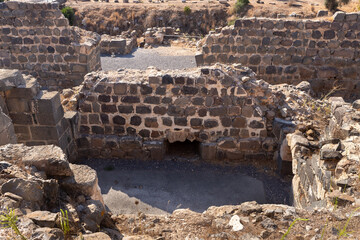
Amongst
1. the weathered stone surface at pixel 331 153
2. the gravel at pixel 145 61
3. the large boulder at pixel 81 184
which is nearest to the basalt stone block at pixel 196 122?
the weathered stone surface at pixel 331 153

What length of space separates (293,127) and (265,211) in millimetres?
3213

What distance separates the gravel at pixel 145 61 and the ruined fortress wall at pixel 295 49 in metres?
4.19

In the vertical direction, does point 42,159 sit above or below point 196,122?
above

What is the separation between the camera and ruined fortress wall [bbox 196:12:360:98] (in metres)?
8.95

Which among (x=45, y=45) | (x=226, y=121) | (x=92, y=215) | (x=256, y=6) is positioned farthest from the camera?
(x=256, y=6)

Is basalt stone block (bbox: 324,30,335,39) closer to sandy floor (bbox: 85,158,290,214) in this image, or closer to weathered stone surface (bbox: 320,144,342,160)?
sandy floor (bbox: 85,158,290,214)

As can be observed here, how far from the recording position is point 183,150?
23.5 feet

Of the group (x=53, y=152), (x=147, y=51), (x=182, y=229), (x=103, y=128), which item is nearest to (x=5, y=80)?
(x=103, y=128)

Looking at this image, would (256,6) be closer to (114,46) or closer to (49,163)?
(114,46)

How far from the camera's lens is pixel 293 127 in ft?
20.2

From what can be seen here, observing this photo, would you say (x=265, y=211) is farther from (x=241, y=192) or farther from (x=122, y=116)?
(x=122, y=116)

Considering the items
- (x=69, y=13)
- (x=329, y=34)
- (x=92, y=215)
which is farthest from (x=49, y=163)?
(x=69, y=13)

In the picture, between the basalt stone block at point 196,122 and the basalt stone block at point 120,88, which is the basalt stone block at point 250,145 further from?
the basalt stone block at point 120,88

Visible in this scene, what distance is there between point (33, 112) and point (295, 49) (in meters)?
7.13
